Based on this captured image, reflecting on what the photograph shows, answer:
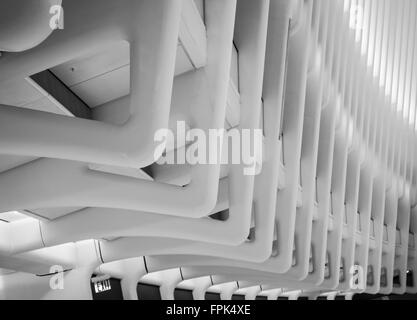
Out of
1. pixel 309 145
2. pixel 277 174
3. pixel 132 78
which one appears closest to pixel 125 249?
pixel 309 145

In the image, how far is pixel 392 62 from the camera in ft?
58.3

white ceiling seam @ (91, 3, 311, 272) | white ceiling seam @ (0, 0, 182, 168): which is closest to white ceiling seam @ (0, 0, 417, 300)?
white ceiling seam @ (91, 3, 311, 272)

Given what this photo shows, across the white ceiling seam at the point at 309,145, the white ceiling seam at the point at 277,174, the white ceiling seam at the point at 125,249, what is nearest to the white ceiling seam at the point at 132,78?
the white ceiling seam at the point at 277,174

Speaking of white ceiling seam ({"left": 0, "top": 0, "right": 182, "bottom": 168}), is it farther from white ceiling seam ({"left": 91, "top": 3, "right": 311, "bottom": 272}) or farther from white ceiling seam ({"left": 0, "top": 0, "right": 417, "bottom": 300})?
white ceiling seam ({"left": 91, "top": 3, "right": 311, "bottom": 272})

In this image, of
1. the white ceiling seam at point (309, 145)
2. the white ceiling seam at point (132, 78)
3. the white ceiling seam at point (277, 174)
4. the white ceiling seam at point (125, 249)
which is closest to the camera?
the white ceiling seam at point (132, 78)

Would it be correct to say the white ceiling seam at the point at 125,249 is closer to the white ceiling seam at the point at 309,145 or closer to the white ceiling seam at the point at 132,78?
the white ceiling seam at the point at 309,145

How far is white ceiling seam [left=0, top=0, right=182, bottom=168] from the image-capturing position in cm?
→ 544

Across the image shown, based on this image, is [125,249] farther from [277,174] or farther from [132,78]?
[132,78]

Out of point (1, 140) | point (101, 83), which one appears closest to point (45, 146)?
point (1, 140)

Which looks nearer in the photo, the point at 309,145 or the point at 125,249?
the point at 309,145

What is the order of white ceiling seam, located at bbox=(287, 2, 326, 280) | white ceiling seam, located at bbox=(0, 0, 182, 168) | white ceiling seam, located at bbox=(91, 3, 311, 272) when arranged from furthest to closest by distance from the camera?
white ceiling seam, located at bbox=(91, 3, 311, 272) → white ceiling seam, located at bbox=(287, 2, 326, 280) → white ceiling seam, located at bbox=(0, 0, 182, 168)

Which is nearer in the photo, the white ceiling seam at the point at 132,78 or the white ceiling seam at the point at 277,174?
the white ceiling seam at the point at 132,78

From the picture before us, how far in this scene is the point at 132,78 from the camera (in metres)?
5.64

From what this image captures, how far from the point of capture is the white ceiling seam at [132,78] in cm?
544
